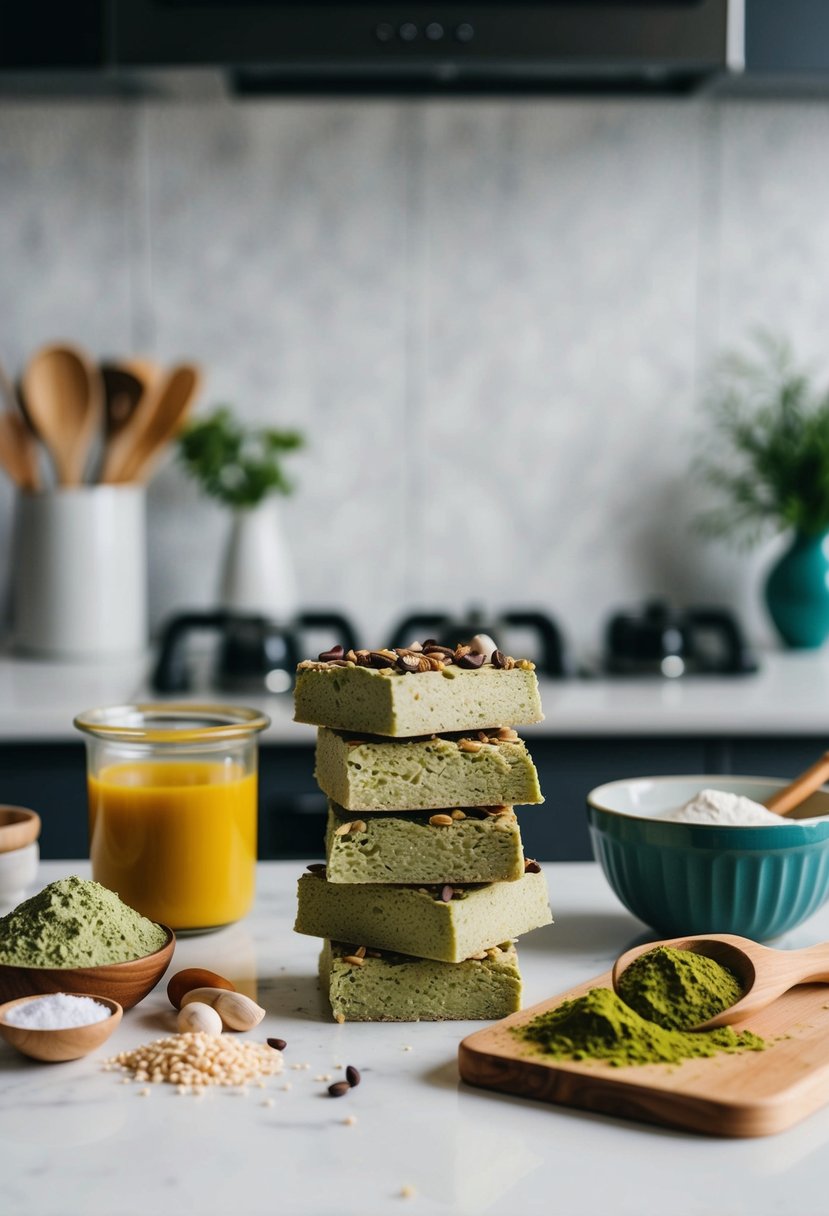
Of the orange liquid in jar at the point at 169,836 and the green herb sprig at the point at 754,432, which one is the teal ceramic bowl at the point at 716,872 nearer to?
the orange liquid in jar at the point at 169,836

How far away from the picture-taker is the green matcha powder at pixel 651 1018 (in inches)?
33.8

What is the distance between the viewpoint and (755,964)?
0.96 m

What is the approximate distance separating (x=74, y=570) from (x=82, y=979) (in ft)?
5.15

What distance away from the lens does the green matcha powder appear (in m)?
0.86

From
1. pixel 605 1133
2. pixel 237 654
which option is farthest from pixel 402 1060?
pixel 237 654

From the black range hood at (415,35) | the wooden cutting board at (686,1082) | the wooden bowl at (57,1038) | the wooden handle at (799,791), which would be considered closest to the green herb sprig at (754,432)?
the black range hood at (415,35)

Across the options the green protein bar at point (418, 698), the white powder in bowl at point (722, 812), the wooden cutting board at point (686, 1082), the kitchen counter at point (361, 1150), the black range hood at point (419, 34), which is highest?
the black range hood at point (419, 34)

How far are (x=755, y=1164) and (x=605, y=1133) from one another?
86 mm

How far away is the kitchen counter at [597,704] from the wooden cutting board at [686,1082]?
1.14 metres

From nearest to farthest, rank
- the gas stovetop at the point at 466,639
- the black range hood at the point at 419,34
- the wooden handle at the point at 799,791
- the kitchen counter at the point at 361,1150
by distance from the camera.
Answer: the kitchen counter at the point at 361,1150 < the wooden handle at the point at 799,791 < the black range hood at the point at 419,34 < the gas stovetop at the point at 466,639

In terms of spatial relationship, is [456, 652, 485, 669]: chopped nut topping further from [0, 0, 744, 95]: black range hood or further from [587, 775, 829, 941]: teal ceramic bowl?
[0, 0, 744, 95]: black range hood

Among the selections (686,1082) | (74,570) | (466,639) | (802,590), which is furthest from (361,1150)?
(802,590)

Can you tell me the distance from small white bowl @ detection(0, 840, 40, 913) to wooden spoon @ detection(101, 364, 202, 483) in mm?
1318

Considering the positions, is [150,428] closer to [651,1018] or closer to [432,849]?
[432,849]
